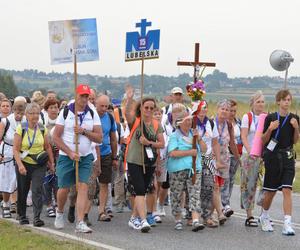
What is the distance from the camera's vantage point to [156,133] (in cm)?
895

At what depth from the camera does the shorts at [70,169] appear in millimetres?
8562

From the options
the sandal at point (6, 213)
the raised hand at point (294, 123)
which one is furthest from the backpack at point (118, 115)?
the raised hand at point (294, 123)

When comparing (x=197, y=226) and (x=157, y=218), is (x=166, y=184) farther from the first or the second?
(x=197, y=226)

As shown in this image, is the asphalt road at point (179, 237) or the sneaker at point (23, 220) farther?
the sneaker at point (23, 220)

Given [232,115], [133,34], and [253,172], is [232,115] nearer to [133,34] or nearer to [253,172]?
[253,172]

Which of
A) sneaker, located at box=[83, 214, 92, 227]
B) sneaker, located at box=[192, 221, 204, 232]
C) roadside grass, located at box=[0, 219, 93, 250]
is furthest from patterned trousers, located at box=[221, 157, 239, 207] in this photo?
roadside grass, located at box=[0, 219, 93, 250]

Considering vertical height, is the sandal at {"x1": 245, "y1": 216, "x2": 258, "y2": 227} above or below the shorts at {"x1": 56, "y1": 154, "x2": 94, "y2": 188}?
below

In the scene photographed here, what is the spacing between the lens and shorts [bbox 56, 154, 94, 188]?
8.56 meters

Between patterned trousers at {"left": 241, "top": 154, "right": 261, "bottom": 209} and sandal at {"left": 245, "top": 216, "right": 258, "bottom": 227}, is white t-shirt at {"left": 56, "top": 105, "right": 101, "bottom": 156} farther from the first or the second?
sandal at {"left": 245, "top": 216, "right": 258, "bottom": 227}

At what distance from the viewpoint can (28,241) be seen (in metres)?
7.61

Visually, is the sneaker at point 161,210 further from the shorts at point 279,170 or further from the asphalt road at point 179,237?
the shorts at point 279,170

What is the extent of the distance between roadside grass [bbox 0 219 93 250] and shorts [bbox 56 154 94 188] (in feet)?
2.59

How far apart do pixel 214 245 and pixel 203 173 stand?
1468mm

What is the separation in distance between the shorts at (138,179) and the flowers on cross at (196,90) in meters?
1.16
